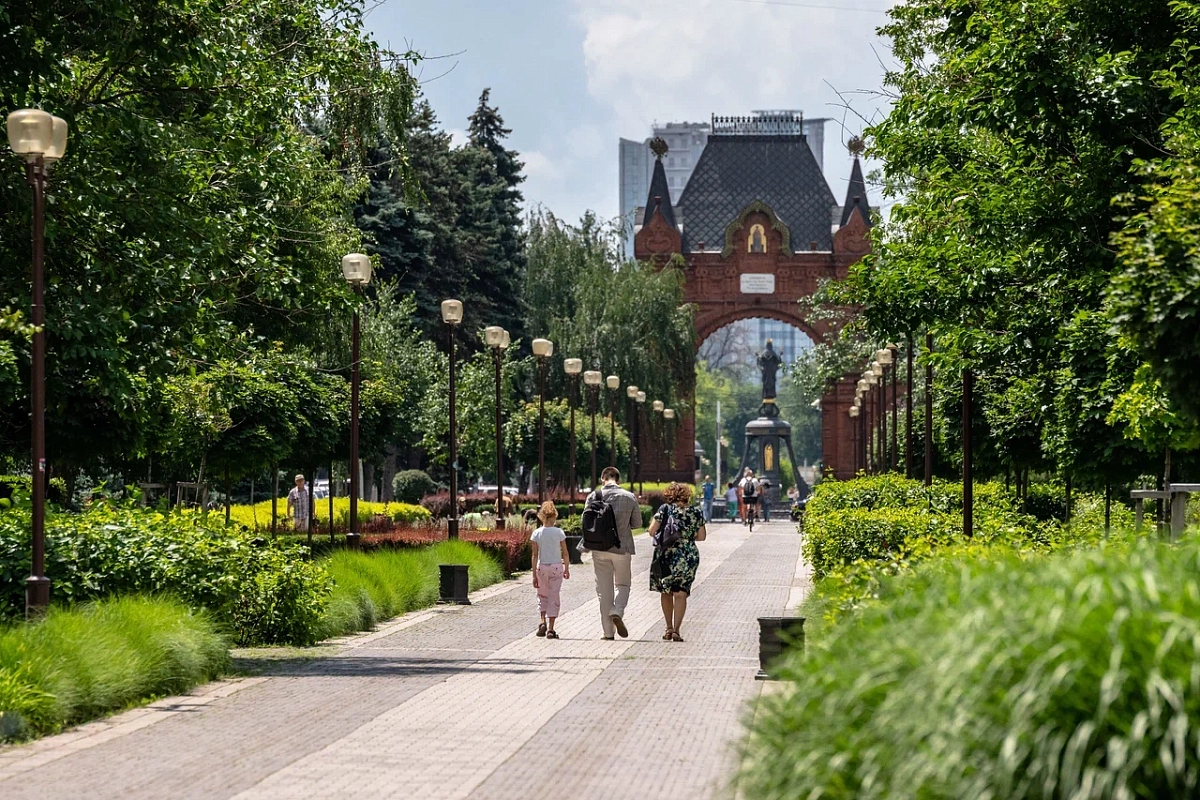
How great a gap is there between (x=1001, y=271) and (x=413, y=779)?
1033cm

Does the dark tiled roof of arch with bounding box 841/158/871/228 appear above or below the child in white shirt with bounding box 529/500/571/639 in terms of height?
above

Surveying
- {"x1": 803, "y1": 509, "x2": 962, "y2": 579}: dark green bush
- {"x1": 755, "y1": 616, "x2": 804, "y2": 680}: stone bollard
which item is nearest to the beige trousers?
{"x1": 803, "y1": 509, "x2": 962, "y2": 579}: dark green bush

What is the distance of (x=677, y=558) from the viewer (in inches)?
623

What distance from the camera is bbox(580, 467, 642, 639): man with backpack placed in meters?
16.2

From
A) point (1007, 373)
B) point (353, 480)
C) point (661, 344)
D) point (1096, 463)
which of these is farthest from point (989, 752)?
point (661, 344)

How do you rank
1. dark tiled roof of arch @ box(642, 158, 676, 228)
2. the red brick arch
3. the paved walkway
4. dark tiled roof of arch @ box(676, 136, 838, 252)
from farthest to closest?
dark tiled roof of arch @ box(676, 136, 838, 252)
dark tiled roof of arch @ box(642, 158, 676, 228)
the red brick arch
the paved walkway

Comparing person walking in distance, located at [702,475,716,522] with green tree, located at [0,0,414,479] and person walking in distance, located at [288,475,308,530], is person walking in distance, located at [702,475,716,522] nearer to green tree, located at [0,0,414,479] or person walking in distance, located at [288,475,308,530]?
person walking in distance, located at [288,475,308,530]

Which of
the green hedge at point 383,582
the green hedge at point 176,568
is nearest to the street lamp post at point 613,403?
the green hedge at point 383,582

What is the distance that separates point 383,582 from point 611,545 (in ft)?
11.3

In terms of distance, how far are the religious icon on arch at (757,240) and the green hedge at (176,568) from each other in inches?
2564

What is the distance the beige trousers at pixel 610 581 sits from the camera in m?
16.1

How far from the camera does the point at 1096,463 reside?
2147 centimetres

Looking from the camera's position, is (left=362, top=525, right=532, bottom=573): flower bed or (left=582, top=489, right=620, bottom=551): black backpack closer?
(left=582, top=489, right=620, bottom=551): black backpack

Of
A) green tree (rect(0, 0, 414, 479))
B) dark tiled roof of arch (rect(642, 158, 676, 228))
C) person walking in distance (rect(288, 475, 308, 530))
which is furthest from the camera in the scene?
dark tiled roof of arch (rect(642, 158, 676, 228))
